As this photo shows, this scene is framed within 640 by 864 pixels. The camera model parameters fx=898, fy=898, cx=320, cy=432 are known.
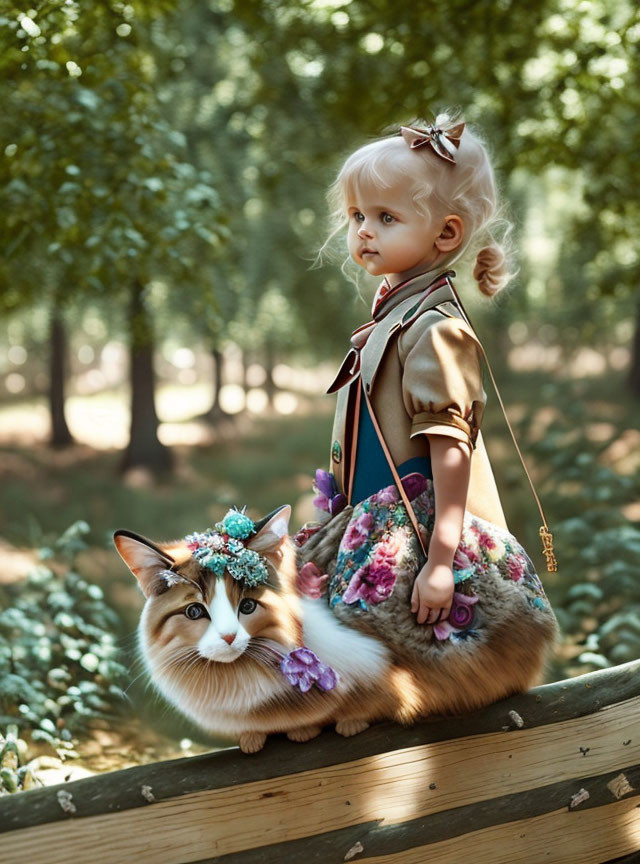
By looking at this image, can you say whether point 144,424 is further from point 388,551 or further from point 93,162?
point 388,551

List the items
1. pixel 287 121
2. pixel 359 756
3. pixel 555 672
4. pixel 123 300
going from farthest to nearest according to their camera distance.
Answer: pixel 123 300, pixel 287 121, pixel 555 672, pixel 359 756

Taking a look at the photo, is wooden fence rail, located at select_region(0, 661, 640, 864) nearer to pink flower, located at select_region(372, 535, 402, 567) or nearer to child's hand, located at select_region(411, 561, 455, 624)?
child's hand, located at select_region(411, 561, 455, 624)

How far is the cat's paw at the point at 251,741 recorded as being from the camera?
220 centimetres

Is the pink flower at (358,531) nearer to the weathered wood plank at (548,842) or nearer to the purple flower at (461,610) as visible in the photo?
the purple flower at (461,610)

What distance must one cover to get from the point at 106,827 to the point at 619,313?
11834mm

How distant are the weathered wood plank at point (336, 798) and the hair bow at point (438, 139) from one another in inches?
61.0

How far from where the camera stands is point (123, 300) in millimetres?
9789

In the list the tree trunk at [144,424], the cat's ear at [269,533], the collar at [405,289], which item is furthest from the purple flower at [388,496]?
the tree trunk at [144,424]

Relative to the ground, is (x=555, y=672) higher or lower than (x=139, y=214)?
lower

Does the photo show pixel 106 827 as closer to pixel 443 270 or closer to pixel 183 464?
pixel 443 270

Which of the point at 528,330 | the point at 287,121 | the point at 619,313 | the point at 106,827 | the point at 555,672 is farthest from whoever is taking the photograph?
the point at 528,330

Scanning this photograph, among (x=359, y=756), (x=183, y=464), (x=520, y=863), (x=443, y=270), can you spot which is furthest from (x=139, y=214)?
(x=183, y=464)

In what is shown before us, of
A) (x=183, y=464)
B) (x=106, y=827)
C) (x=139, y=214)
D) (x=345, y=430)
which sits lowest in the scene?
(x=183, y=464)

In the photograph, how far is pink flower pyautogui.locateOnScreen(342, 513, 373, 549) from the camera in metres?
2.34
